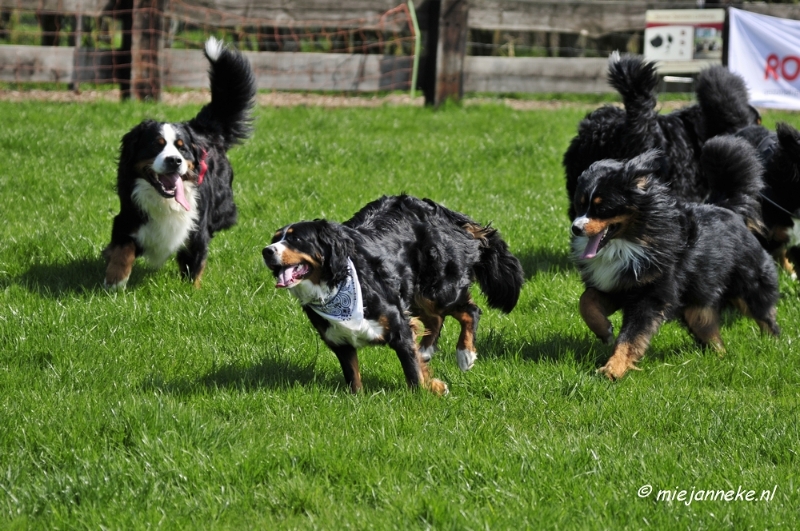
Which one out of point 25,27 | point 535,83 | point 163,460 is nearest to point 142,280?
point 163,460

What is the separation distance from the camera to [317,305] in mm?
4684

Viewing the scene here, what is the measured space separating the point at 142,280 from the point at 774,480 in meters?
4.75

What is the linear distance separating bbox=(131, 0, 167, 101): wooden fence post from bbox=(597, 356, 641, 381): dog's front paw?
9.49m

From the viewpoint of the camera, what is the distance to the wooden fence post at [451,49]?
14.2 meters

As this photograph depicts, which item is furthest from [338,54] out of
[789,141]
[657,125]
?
[789,141]

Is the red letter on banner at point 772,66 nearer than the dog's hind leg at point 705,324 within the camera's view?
No

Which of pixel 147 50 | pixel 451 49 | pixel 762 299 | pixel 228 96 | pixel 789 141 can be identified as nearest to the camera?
pixel 762 299

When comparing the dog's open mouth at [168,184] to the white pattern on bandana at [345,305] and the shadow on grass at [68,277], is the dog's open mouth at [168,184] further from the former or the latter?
the white pattern on bandana at [345,305]

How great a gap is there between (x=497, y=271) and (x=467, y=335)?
532mm

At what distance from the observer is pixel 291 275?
4.52 m

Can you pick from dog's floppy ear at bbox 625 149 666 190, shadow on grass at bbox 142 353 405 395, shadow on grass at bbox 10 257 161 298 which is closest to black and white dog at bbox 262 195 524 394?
shadow on grass at bbox 142 353 405 395

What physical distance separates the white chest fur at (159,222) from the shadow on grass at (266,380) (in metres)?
1.71

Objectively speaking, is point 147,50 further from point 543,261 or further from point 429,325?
point 429,325

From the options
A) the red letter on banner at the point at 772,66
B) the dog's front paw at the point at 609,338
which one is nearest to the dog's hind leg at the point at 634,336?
the dog's front paw at the point at 609,338
